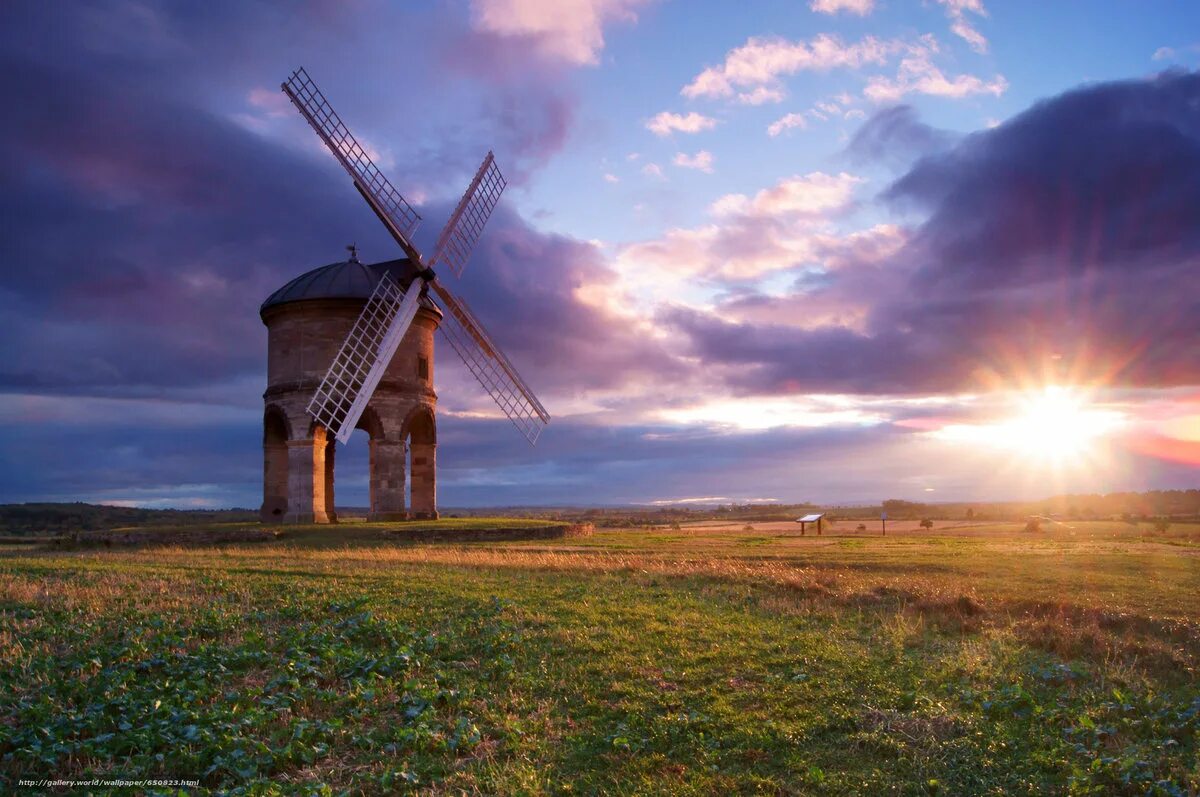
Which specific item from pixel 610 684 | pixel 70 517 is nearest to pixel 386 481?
pixel 610 684

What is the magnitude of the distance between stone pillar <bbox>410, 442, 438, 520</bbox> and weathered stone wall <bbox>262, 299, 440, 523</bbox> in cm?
5

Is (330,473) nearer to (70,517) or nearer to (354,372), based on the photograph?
(354,372)

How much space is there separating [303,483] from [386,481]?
4003 millimetres

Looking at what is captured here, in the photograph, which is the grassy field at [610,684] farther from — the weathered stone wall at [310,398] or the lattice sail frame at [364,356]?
the weathered stone wall at [310,398]

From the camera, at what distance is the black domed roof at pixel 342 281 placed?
40438mm

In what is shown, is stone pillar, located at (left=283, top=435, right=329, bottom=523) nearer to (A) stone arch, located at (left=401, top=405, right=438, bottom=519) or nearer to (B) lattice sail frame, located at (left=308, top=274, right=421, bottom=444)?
(B) lattice sail frame, located at (left=308, top=274, right=421, bottom=444)

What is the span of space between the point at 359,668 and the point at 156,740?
295 cm

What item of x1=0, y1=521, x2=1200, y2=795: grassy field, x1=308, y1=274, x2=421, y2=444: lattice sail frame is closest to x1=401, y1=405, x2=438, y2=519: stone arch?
x1=308, y1=274, x2=421, y2=444: lattice sail frame

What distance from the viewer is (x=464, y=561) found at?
24.2 metres

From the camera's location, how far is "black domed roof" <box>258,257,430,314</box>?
40.4 m

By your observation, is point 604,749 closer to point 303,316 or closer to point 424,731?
point 424,731

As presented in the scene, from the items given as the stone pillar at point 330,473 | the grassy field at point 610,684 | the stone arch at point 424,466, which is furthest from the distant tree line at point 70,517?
the grassy field at point 610,684

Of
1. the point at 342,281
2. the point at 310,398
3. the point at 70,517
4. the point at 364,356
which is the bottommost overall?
the point at 70,517

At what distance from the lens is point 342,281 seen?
41.2 meters
